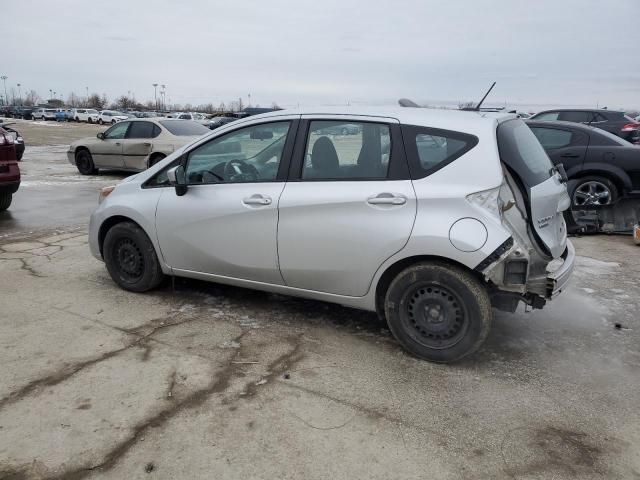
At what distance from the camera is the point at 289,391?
324cm

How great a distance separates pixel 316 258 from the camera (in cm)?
385

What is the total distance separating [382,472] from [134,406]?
147 cm

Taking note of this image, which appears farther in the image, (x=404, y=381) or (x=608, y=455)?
(x=404, y=381)

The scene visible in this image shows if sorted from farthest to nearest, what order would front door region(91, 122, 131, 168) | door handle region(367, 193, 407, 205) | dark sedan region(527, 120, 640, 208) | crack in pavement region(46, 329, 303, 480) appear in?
front door region(91, 122, 131, 168) < dark sedan region(527, 120, 640, 208) < door handle region(367, 193, 407, 205) < crack in pavement region(46, 329, 303, 480)

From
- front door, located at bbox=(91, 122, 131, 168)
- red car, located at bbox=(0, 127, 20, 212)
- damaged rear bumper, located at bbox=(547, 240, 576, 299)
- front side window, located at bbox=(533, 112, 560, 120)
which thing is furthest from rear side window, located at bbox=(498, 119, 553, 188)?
front door, located at bbox=(91, 122, 131, 168)

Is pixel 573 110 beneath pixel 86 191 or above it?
above

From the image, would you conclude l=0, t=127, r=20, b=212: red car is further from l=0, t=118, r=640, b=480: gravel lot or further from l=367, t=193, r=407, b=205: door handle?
l=367, t=193, r=407, b=205: door handle

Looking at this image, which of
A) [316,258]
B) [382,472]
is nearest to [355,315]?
[316,258]

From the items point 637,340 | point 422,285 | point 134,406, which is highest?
point 422,285

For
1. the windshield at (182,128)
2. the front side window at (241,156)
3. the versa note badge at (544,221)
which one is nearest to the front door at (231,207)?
the front side window at (241,156)

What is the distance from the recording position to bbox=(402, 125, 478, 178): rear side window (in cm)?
350

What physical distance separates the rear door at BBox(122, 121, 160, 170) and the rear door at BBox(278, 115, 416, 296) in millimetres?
9537

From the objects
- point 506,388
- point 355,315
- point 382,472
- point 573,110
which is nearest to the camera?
point 382,472

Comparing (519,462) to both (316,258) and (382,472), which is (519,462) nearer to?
(382,472)
